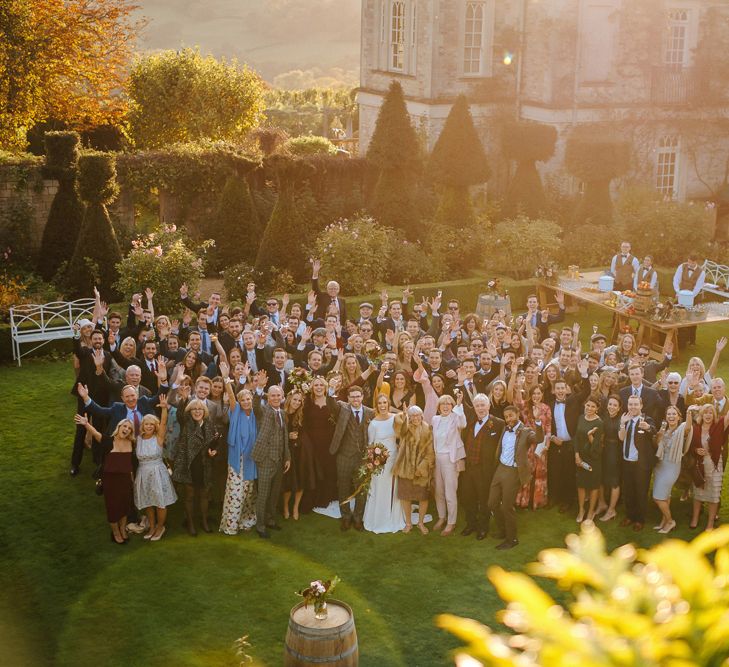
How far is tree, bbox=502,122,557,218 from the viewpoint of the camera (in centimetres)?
2552

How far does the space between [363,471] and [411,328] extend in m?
3.41

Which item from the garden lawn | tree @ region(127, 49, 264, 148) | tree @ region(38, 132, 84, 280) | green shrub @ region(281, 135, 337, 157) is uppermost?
tree @ region(127, 49, 264, 148)

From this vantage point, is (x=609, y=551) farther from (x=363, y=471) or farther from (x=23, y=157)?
(x=23, y=157)

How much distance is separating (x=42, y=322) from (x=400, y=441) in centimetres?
859

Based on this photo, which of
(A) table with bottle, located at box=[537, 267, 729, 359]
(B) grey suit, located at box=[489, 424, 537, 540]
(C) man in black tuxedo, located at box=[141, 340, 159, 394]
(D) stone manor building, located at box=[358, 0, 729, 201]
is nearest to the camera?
(B) grey suit, located at box=[489, 424, 537, 540]

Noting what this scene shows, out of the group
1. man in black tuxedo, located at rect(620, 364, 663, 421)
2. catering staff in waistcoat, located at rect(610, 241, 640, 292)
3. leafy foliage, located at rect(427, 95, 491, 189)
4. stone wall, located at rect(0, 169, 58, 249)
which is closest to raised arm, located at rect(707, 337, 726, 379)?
man in black tuxedo, located at rect(620, 364, 663, 421)

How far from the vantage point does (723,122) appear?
30.2 meters

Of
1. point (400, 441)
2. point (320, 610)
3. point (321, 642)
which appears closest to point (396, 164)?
point (400, 441)

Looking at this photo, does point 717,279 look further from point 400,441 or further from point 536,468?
point 400,441

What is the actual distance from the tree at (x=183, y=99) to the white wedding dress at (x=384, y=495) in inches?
873

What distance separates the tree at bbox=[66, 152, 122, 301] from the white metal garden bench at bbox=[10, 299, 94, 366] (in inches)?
40.6

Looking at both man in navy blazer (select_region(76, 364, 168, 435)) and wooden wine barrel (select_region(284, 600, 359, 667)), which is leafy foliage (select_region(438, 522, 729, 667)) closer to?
wooden wine barrel (select_region(284, 600, 359, 667))

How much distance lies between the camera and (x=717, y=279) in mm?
21109

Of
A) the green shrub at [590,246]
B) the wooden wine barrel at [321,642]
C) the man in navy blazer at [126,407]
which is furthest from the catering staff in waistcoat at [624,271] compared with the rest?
the wooden wine barrel at [321,642]
